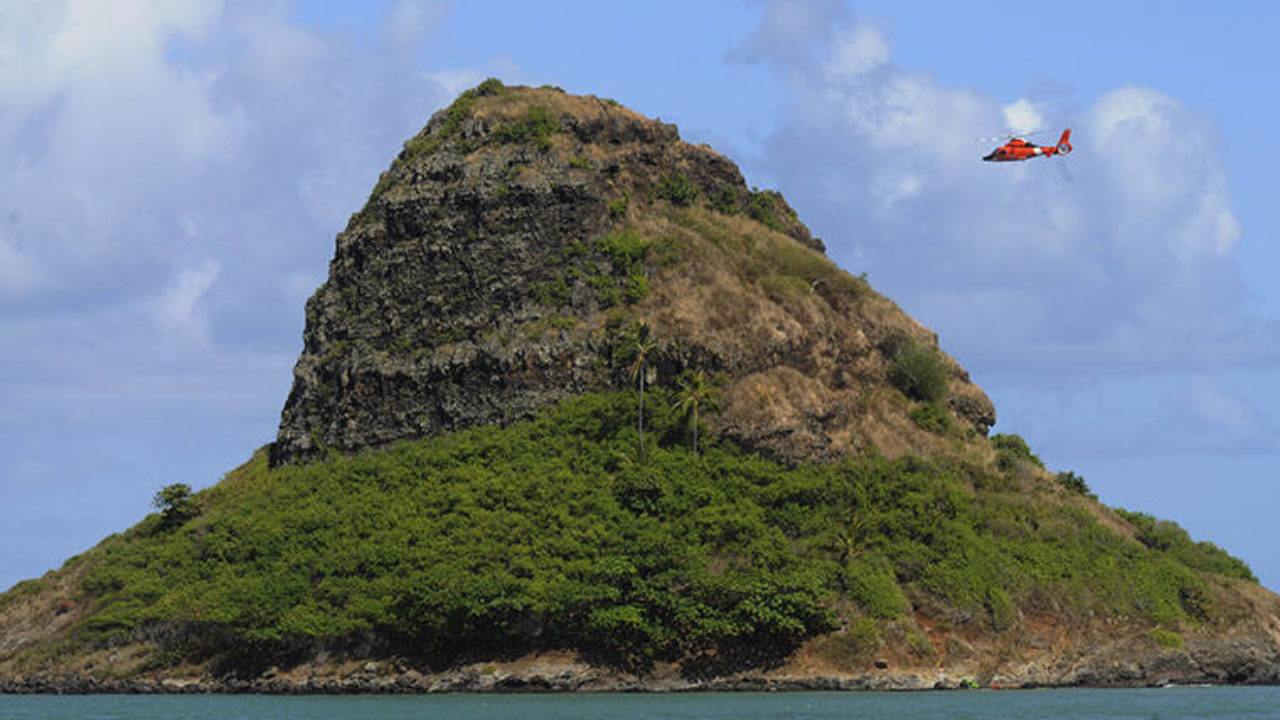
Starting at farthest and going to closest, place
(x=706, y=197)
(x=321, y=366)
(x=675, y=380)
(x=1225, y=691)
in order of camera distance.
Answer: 1. (x=706, y=197)
2. (x=321, y=366)
3. (x=675, y=380)
4. (x=1225, y=691)

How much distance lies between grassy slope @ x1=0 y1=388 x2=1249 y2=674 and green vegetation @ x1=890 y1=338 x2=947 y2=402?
9.87 meters

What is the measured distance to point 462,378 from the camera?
12394cm

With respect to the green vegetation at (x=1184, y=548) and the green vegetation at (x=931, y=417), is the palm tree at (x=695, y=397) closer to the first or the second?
the green vegetation at (x=931, y=417)

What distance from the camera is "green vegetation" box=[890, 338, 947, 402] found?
124750mm

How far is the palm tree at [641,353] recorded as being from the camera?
375ft

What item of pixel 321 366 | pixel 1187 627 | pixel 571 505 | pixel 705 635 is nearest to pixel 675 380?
pixel 571 505

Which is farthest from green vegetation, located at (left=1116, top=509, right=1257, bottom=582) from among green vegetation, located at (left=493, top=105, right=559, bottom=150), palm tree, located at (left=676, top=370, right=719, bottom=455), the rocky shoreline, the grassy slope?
green vegetation, located at (left=493, top=105, right=559, bottom=150)

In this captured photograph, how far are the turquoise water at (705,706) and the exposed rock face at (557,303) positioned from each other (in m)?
28.9

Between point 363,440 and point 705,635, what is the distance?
137ft

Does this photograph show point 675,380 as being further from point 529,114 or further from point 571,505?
point 529,114

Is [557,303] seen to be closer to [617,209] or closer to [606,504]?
[617,209]

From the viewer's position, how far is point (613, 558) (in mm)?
100812

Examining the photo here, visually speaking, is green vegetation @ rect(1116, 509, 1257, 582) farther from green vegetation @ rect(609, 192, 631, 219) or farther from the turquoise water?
green vegetation @ rect(609, 192, 631, 219)

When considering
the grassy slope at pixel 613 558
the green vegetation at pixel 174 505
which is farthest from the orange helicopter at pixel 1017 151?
the green vegetation at pixel 174 505
